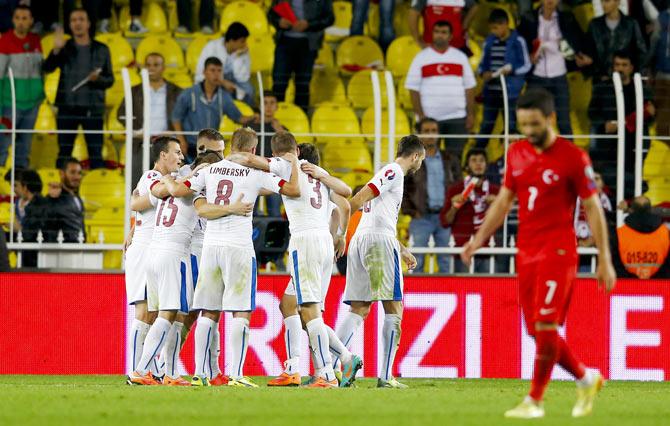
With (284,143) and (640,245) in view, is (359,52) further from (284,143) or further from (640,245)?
(284,143)

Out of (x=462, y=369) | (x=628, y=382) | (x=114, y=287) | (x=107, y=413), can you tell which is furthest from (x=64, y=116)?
(x=107, y=413)

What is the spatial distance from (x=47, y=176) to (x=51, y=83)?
188 cm

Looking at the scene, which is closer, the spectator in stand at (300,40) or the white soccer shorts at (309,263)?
the white soccer shorts at (309,263)

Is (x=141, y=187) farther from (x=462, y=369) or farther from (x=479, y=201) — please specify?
(x=479, y=201)

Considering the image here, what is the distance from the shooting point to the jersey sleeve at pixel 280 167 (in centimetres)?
1095

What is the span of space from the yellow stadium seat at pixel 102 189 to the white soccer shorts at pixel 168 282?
16.6 ft

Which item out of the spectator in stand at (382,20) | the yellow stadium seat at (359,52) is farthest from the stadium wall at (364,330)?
the spectator in stand at (382,20)

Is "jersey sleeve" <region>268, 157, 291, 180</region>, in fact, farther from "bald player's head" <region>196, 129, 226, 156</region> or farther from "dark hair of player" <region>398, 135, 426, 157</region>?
"dark hair of player" <region>398, 135, 426, 157</region>

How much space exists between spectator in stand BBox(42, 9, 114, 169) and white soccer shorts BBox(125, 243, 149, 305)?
4.02 meters

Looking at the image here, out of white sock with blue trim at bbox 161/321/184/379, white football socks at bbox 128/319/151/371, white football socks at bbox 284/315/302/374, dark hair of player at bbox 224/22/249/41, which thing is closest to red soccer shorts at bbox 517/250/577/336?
white football socks at bbox 284/315/302/374

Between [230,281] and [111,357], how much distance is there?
3.39 m

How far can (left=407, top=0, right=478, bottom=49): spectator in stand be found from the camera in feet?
60.3

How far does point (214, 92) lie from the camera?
16.2m

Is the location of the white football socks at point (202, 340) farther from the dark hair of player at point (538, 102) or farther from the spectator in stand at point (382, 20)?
the spectator in stand at point (382, 20)
